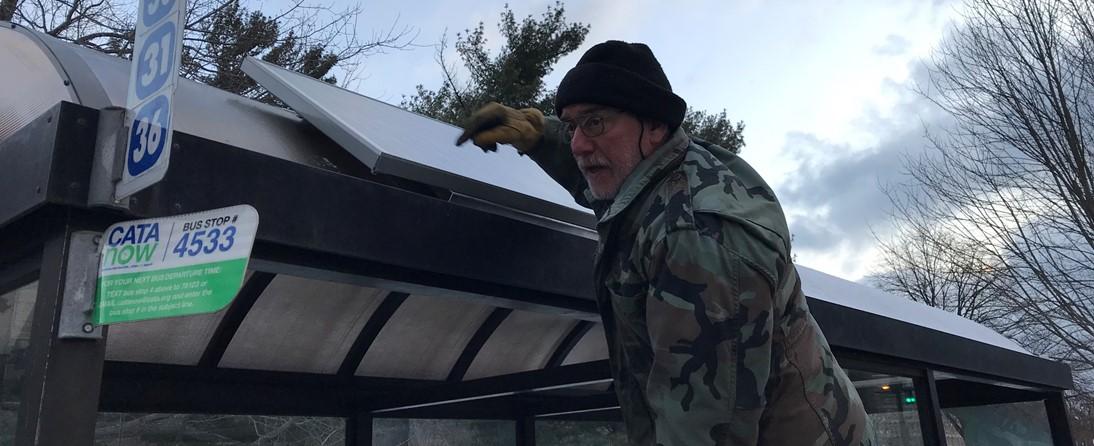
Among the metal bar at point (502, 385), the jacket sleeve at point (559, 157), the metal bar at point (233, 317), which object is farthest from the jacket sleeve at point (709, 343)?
the metal bar at point (233, 317)

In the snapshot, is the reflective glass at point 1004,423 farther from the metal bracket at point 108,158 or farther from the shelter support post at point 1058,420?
the metal bracket at point 108,158

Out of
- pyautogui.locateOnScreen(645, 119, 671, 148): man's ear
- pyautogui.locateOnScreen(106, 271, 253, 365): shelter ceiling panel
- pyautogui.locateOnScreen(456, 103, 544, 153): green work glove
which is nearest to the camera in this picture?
pyautogui.locateOnScreen(645, 119, 671, 148): man's ear

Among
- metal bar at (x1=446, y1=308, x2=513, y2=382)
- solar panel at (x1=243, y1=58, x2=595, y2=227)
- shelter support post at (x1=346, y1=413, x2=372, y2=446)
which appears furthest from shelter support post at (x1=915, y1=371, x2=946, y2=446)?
solar panel at (x1=243, y1=58, x2=595, y2=227)

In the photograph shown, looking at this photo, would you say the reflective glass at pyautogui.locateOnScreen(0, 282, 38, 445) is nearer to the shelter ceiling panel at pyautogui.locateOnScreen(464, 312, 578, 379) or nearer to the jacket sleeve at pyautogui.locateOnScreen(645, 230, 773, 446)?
the jacket sleeve at pyautogui.locateOnScreen(645, 230, 773, 446)

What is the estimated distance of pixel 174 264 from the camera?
198cm

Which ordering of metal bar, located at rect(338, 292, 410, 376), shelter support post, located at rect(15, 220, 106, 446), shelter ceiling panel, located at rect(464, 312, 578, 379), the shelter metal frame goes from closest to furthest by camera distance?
shelter support post, located at rect(15, 220, 106, 446) < the shelter metal frame < metal bar, located at rect(338, 292, 410, 376) < shelter ceiling panel, located at rect(464, 312, 578, 379)

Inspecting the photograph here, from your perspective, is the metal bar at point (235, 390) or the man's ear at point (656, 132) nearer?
the man's ear at point (656, 132)

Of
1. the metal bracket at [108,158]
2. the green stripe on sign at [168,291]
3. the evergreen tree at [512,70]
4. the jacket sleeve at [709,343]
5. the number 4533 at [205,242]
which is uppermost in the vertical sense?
the evergreen tree at [512,70]

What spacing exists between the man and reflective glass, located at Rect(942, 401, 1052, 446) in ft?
25.6

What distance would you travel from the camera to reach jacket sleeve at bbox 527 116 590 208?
272 centimetres

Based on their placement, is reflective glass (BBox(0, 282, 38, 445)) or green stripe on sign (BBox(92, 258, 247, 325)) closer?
green stripe on sign (BBox(92, 258, 247, 325))

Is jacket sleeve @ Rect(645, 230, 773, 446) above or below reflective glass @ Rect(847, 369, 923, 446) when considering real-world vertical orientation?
below

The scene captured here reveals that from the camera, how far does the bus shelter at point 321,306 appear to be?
2.14m

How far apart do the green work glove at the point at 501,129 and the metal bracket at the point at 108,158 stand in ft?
3.12
